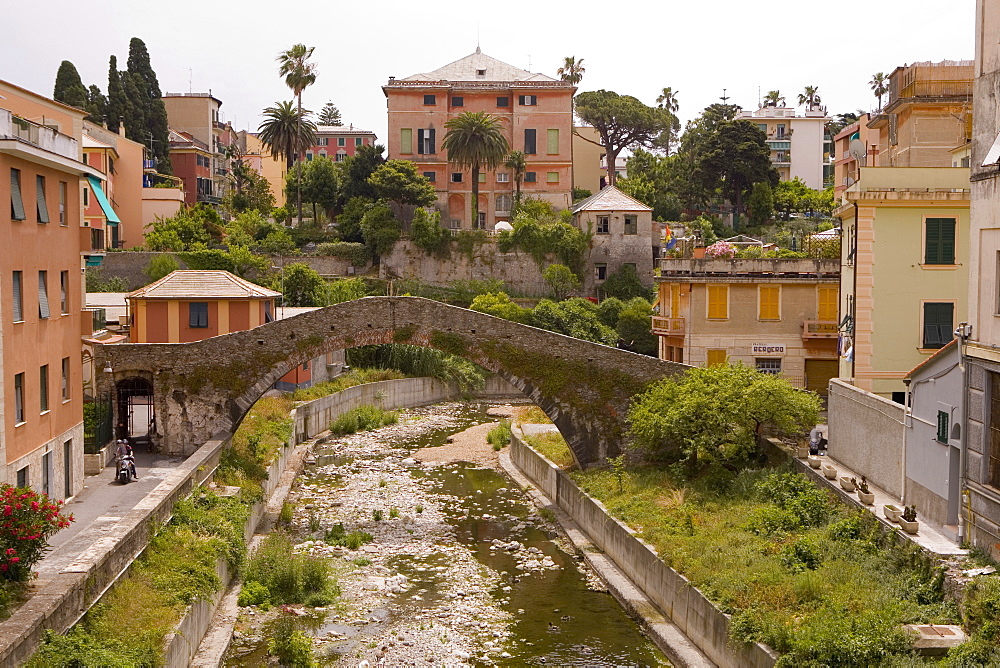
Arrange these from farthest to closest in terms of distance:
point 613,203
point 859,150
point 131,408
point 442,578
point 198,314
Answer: point 613,203, point 198,314, point 131,408, point 859,150, point 442,578

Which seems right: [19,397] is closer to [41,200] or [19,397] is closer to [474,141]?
[41,200]

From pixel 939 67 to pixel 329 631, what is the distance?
22.4 meters

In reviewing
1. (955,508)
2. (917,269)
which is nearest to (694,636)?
(955,508)

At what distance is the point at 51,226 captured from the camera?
24.2 m

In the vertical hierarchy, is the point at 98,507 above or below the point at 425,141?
below

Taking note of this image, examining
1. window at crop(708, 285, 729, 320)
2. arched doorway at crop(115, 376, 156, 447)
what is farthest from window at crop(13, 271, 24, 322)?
window at crop(708, 285, 729, 320)

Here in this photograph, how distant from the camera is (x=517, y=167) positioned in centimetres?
6881

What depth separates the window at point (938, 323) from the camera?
84.7ft

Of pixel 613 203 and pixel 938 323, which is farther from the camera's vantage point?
pixel 613 203

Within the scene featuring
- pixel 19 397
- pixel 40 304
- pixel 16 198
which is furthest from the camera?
pixel 40 304

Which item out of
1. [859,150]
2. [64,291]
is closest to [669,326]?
[859,150]

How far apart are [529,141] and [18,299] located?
171 ft

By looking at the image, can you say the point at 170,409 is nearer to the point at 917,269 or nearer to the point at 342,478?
the point at 342,478

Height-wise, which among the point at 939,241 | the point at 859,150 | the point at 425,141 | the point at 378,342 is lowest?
the point at 378,342
